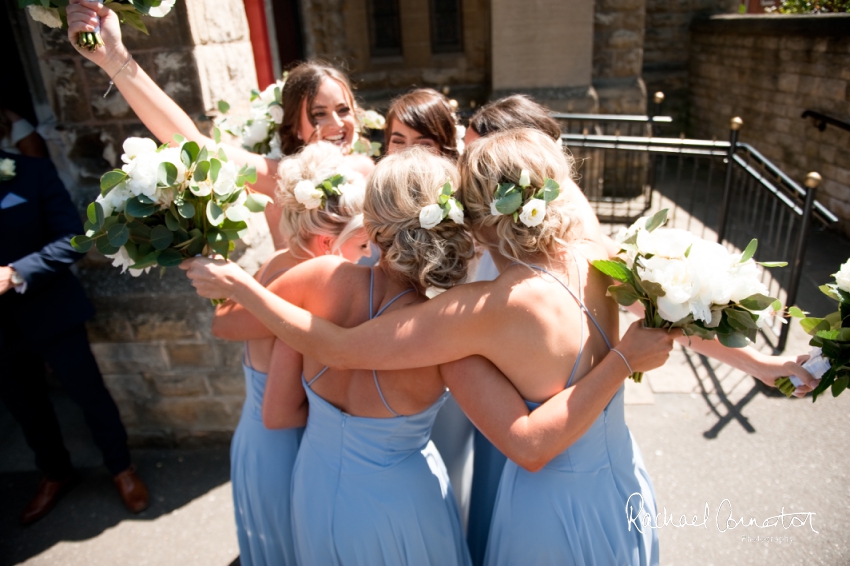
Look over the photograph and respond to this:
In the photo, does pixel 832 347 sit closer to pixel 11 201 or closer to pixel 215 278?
pixel 215 278

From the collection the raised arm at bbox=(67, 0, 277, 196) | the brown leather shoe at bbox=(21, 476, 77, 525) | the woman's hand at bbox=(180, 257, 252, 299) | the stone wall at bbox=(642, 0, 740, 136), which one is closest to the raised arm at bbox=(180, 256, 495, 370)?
the woman's hand at bbox=(180, 257, 252, 299)

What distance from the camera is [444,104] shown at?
2.95m

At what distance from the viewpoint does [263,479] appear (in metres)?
2.37

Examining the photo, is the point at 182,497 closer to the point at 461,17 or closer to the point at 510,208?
the point at 510,208

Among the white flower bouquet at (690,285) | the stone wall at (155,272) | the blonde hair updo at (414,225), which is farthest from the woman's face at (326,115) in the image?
the white flower bouquet at (690,285)

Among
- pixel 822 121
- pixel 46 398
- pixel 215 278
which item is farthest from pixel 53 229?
pixel 822 121

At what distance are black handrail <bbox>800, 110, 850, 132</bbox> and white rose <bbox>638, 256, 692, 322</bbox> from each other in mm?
5780

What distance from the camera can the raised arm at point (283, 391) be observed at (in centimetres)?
214

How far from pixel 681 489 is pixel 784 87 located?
6.67 m

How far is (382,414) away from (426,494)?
13.6 inches

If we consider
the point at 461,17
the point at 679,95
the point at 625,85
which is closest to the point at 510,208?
the point at 625,85

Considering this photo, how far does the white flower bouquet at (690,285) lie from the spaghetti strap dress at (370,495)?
29.1 inches

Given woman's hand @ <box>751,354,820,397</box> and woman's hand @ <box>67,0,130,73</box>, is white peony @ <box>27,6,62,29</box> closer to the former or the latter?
woman's hand @ <box>67,0,130,73</box>

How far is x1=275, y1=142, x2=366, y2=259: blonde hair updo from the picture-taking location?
2.17 meters
